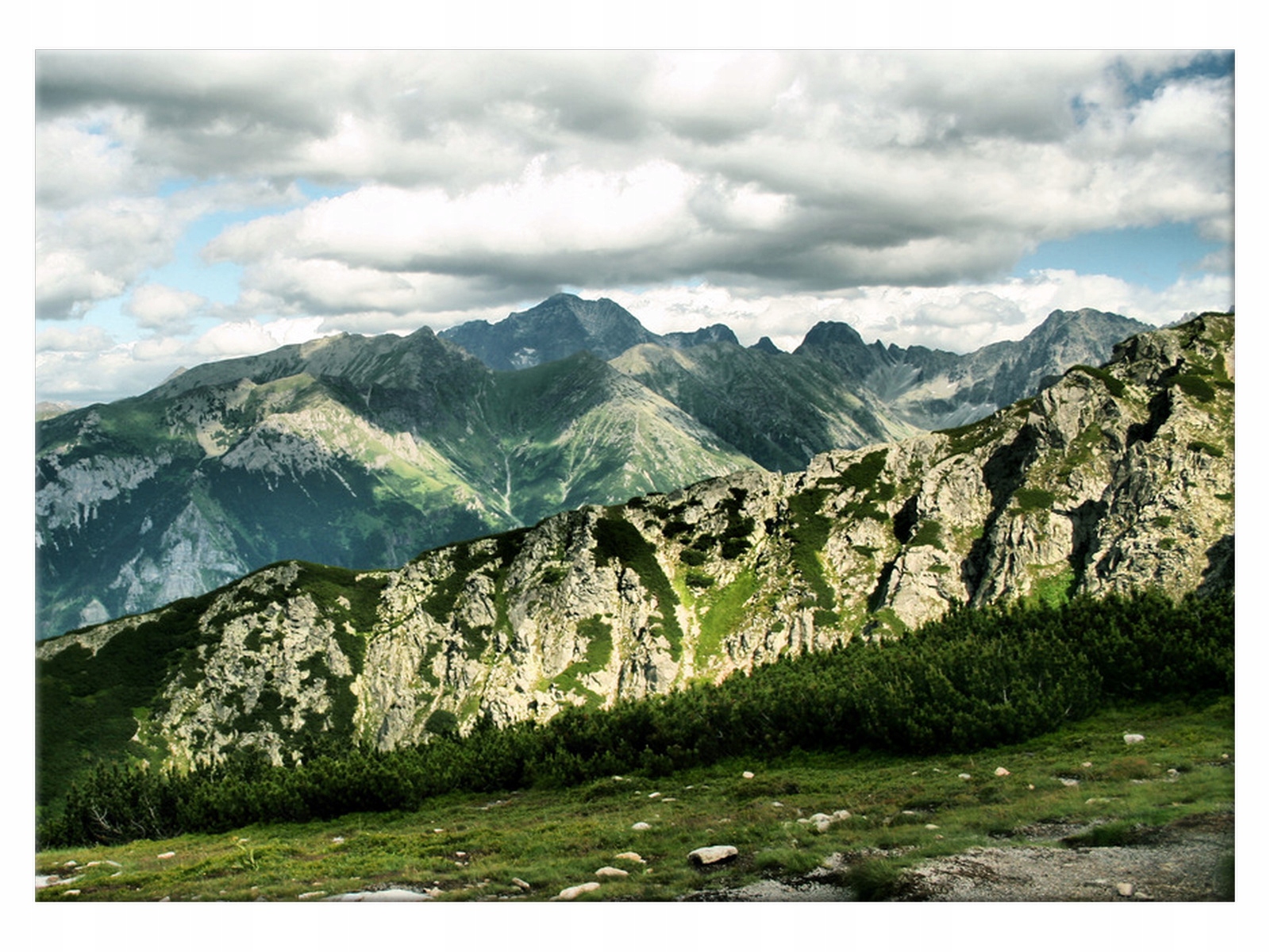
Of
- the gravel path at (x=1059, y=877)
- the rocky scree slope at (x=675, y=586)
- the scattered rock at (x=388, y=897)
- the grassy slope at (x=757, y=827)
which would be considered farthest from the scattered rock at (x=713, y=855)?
the rocky scree slope at (x=675, y=586)

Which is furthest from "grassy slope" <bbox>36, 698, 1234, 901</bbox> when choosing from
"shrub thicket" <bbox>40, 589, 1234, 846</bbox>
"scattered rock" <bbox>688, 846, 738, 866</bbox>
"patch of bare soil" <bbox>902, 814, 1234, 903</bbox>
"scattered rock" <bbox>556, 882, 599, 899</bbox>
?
"shrub thicket" <bbox>40, 589, 1234, 846</bbox>

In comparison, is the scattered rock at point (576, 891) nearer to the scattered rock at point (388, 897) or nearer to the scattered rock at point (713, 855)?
the scattered rock at point (713, 855)

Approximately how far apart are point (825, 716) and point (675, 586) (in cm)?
10122

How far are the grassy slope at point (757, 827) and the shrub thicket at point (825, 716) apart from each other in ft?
6.56

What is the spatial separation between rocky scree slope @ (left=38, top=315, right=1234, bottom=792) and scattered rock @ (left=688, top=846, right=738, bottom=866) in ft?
317

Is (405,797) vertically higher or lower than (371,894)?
lower

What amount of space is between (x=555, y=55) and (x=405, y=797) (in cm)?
3875

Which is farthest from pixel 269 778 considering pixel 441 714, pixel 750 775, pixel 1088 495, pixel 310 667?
pixel 1088 495

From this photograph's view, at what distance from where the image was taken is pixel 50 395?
3928cm

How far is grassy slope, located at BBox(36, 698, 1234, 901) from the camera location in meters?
25.8

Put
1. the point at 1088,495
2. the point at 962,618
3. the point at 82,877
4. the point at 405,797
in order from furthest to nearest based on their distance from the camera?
A: the point at 1088,495
the point at 962,618
the point at 405,797
the point at 82,877

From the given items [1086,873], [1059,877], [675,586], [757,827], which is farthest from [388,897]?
[675,586]
